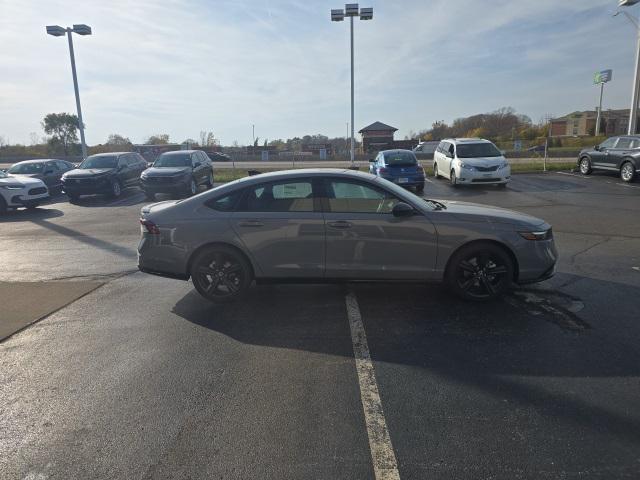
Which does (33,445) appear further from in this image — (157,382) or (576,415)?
(576,415)

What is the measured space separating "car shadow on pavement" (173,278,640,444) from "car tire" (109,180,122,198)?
1310 cm

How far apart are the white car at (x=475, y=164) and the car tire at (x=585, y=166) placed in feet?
17.9

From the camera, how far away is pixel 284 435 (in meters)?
3.02

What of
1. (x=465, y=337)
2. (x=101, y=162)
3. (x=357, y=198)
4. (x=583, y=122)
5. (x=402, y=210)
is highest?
(x=583, y=122)

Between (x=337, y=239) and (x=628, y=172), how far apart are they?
16.8 m

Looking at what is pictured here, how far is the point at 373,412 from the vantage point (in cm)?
325

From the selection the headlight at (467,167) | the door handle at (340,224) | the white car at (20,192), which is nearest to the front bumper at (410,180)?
the headlight at (467,167)

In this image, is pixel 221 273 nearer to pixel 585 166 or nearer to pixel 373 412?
pixel 373 412

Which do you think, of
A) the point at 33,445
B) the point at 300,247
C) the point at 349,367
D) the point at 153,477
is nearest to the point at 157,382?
the point at 33,445

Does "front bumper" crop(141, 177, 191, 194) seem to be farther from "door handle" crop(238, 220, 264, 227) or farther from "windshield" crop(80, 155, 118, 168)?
"door handle" crop(238, 220, 264, 227)

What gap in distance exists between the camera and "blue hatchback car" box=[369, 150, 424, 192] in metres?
16.3

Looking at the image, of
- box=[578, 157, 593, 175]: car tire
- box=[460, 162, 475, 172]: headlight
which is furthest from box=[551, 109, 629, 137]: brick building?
box=[460, 162, 475, 172]: headlight

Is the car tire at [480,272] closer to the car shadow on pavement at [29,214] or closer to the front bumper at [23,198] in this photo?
the car shadow on pavement at [29,214]

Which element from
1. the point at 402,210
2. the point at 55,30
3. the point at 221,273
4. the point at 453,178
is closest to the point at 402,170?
the point at 453,178
